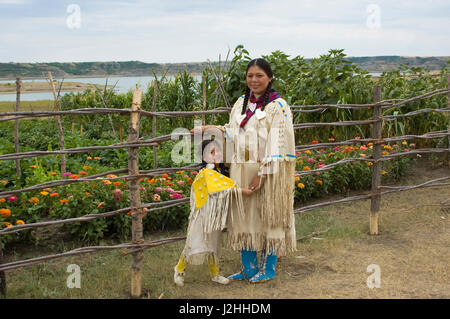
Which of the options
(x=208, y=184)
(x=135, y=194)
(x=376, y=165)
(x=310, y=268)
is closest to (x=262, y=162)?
(x=208, y=184)

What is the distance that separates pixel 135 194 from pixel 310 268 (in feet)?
4.90

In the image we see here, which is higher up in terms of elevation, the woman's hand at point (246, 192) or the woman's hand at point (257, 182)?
the woman's hand at point (257, 182)

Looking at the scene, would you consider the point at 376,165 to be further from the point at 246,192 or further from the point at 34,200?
the point at 34,200

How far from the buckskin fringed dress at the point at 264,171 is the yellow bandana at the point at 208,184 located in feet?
0.42

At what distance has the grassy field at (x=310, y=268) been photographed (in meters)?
3.06

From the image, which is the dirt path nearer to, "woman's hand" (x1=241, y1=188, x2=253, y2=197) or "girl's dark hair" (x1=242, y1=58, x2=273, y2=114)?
"woman's hand" (x1=241, y1=188, x2=253, y2=197)

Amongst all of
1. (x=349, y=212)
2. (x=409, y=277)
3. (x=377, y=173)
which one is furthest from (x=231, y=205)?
(x=349, y=212)

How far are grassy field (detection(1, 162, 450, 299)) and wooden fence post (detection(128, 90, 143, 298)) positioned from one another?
0.14 meters

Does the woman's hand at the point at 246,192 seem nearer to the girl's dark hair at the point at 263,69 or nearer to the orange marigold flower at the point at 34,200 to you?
the girl's dark hair at the point at 263,69

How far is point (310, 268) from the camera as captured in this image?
3.51 m

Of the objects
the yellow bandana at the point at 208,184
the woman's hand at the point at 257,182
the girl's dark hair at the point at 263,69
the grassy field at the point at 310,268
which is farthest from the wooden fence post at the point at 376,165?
the yellow bandana at the point at 208,184

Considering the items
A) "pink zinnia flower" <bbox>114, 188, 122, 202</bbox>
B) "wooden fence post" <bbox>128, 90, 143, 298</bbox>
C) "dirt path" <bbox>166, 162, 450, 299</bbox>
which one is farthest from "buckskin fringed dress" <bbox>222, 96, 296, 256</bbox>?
"pink zinnia flower" <bbox>114, 188, 122, 202</bbox>

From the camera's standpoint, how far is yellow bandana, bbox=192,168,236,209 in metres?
2.75

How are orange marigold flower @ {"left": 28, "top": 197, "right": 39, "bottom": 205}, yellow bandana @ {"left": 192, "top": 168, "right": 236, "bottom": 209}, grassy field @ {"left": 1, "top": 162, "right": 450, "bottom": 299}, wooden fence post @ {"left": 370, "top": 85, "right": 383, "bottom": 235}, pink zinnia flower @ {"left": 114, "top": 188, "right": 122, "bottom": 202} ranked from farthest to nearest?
1. wooden fence post @ {"left": 370, "top": 85, "right": 383, "bottom": 235}
2. pink zinnia flower @ {"left": 114, "top": 188, "right": 122, "bottom": 202}
3. orange marigold flower @ {"left": 28, "top": 197, "right": 39, "bottom": 205}
4. grassy field @ {"left": 1, "top": 162, "right": 450, "bottom": 299}
5. yellow bandana @ {"left": 192, "top": 168, "right": 236, "bottom": 209}
